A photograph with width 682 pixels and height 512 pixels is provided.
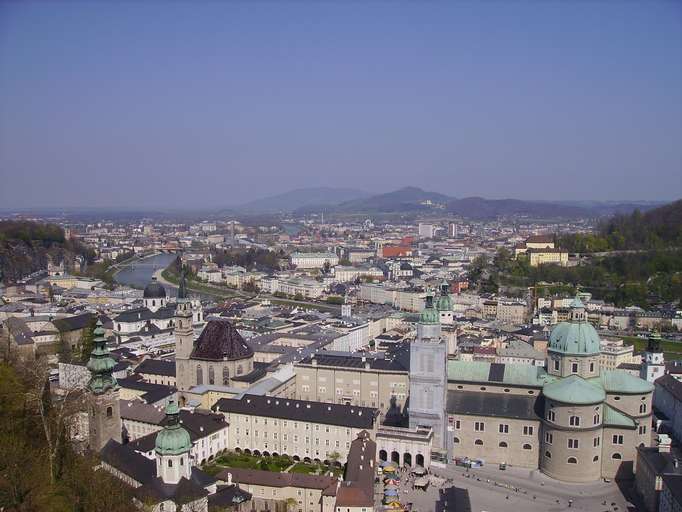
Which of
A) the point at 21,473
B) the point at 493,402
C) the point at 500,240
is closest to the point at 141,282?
the point at 493,402

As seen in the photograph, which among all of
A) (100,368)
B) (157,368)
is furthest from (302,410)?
(157,368)

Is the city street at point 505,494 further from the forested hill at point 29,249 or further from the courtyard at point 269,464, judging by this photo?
the forested hill at point 29,249

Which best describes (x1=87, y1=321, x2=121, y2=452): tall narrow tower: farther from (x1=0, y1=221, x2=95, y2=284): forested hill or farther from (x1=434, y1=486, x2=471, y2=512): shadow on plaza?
(x1=0, y1=221, x2=95, y2=284): forested hill

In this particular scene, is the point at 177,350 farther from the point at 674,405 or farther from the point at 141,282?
the point at 141,282

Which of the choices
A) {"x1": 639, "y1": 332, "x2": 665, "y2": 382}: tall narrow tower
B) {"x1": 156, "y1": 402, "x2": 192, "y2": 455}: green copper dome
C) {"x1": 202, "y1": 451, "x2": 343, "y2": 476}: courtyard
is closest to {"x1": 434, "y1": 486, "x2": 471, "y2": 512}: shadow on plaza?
{"x1": 202, "y1": 451, "x2": 343, "y2": 476}: courtyard

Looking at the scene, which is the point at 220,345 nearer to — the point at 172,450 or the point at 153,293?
the point at 172,450

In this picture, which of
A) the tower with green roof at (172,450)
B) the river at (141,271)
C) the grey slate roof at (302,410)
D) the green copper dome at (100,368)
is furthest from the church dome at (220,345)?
the river at (141,271)
